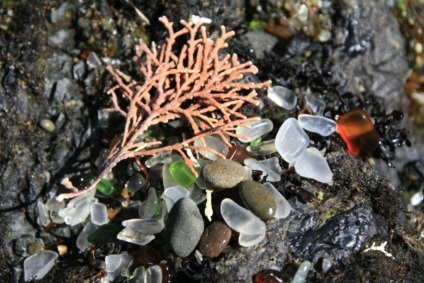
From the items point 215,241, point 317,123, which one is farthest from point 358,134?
point 215,241

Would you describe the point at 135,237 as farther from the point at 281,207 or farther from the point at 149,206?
the point at 281,207

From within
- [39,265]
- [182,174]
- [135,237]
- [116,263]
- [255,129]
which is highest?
[255,129]

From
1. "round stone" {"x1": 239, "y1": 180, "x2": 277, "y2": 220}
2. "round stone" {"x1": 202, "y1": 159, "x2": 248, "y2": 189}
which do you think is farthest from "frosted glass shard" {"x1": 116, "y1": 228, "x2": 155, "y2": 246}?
"round stone" {"x1": 239, "y1": 180, "x2": 277, "y2": 220}

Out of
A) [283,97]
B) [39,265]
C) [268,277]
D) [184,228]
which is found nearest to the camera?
[268,277]

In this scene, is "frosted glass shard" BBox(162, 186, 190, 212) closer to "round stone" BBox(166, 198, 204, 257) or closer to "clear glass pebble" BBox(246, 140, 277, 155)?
"round stone" BBox(166, 198, 204, 257)

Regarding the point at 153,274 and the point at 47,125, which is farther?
the point at 47,125

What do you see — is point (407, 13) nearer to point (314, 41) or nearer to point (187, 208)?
point (314, 41)

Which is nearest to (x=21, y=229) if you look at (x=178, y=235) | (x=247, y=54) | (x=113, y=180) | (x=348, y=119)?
(x=113, y=180)
